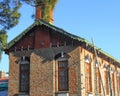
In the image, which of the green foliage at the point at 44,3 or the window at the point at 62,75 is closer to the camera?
the green foliage at the point at 44,3

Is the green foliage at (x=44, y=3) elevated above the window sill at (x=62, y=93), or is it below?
A: above

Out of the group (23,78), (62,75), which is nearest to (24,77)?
(23,78)

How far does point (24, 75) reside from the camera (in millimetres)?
29953

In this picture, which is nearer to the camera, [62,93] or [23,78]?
[62,93]

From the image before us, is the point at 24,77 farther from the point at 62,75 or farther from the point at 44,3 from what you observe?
the point at 44,3

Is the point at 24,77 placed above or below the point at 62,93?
above

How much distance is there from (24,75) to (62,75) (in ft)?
11.0

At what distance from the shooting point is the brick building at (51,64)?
28266 mm

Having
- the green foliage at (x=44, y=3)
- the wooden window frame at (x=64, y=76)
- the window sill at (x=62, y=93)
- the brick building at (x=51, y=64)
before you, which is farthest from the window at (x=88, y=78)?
the green foliage at (x=44, y=3)

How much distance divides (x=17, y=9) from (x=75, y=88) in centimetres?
780

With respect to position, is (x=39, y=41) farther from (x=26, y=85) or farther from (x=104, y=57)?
(x=104, y=57)

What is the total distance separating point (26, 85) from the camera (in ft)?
97.2

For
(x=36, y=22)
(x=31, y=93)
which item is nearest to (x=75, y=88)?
(x=31, y=93)

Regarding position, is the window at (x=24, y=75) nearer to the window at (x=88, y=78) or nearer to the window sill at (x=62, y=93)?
the window sill at (x=62, y=93)
